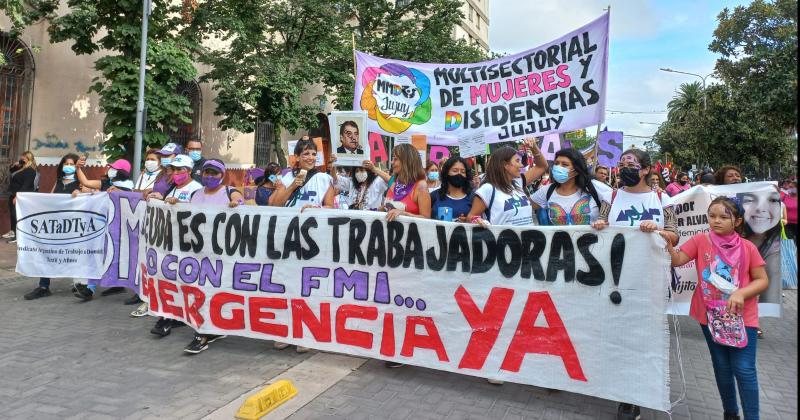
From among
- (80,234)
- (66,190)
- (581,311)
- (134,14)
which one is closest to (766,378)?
(581,311)

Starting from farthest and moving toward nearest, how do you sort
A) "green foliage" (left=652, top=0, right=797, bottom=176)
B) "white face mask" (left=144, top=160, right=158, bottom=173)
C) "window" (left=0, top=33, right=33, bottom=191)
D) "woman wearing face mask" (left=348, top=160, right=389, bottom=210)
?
"green foliage" (left=652, top=0, right=797, bottom=176) → "window" (left=0, top=33, right=33, bottom=191) → "white face mask" (left=144, top=160, right=158, bottom=173) → "woman wearing face mask" (left=348, top=160, right=389, bottom=210)

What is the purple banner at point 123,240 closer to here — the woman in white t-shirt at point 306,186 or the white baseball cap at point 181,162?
the white baseball cap at point 181,162

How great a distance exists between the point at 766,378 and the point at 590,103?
10.0 feet

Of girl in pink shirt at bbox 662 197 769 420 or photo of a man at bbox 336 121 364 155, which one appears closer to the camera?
girl in pink shirt at bbox 662 197 769 420

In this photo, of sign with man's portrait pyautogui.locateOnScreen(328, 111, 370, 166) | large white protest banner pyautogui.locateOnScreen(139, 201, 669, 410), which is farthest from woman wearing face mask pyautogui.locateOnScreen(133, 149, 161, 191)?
sign with man's portrait pyautogui.locateOnScreen(328, 111, 370, 166)

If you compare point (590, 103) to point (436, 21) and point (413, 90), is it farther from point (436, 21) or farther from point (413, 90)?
point (436, 21)

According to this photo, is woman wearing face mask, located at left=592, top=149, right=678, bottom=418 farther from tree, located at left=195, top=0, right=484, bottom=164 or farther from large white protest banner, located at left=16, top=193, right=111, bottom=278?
tree, located at left=195, top=0, right=484, bottom=164

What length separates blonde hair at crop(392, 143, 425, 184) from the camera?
4.88 m

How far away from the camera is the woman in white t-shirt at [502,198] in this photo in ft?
14.1

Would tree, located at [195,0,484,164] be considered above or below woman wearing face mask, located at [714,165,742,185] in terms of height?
above

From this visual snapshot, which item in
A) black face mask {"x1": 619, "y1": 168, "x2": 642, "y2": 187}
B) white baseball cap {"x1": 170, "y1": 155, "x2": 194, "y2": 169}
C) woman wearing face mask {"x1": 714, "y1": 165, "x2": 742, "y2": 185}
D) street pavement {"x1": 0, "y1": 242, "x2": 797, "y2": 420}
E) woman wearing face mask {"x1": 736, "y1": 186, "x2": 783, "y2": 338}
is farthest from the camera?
woman wearing face mask {"x1": 714, "y1": 165, "x2": 742, "y2": 185}

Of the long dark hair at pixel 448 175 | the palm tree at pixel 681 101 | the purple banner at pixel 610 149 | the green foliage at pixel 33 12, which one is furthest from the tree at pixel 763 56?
the palm tree at pixel 681 101

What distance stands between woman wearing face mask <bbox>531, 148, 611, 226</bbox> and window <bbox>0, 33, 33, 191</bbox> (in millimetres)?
11864

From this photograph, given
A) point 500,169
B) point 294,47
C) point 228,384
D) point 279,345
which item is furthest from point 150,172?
point 294,47
